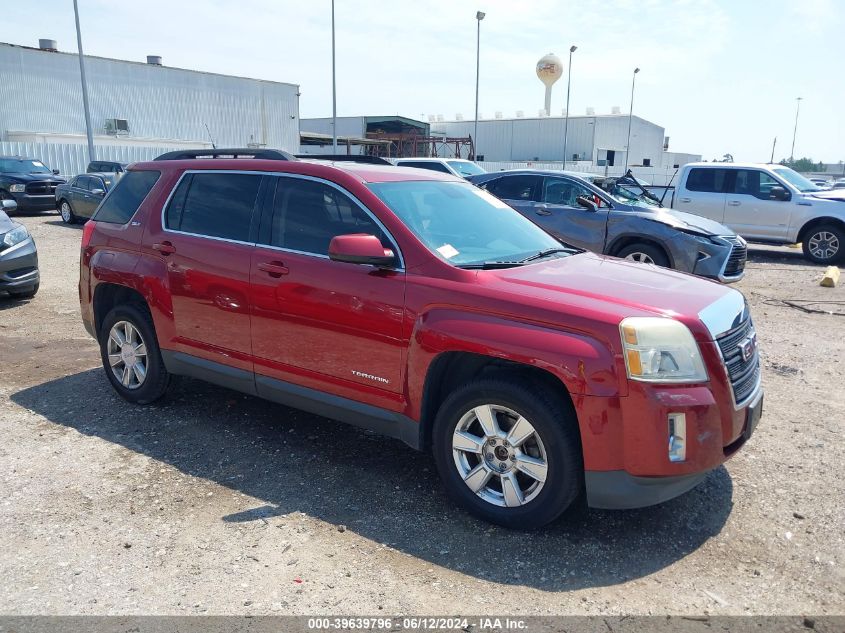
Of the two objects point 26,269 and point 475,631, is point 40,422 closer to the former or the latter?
point 475,631

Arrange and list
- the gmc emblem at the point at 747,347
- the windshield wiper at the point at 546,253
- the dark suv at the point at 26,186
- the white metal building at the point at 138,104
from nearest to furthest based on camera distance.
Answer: the gmc emblem at the point at 747,347, the windshield wiper at the point at 546,253, the dark suv at the point at 26,186, the white metal building at the point at 138,104

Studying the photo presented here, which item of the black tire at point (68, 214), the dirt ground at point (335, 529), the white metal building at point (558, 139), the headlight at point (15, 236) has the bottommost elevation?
the dirt ground at point (335, 529)

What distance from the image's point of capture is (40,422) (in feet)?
15.9

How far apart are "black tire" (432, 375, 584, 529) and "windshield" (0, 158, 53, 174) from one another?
2205 cm

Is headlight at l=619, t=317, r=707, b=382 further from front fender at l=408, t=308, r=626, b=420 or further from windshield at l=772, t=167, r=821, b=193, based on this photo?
windshield at l=772, t=167, r=821, b=193

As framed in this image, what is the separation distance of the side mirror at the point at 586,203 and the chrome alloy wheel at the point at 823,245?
637 cm

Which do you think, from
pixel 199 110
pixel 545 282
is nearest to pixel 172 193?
pixel 545 282

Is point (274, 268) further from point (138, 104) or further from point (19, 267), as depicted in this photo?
point (138, 104)

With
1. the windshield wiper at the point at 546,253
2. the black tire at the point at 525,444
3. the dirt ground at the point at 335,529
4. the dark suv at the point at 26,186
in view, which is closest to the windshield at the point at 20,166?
the dark suv at the point at 26,186

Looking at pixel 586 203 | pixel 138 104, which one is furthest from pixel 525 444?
pixel 138 104

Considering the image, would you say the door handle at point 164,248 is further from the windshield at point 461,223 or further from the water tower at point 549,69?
the water tower at point 549,69

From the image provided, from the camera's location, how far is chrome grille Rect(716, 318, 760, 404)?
327 centimetres

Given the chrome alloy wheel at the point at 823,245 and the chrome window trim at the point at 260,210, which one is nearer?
the chrome window trim at the point at 260,210

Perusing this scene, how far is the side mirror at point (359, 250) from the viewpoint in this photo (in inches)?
140
